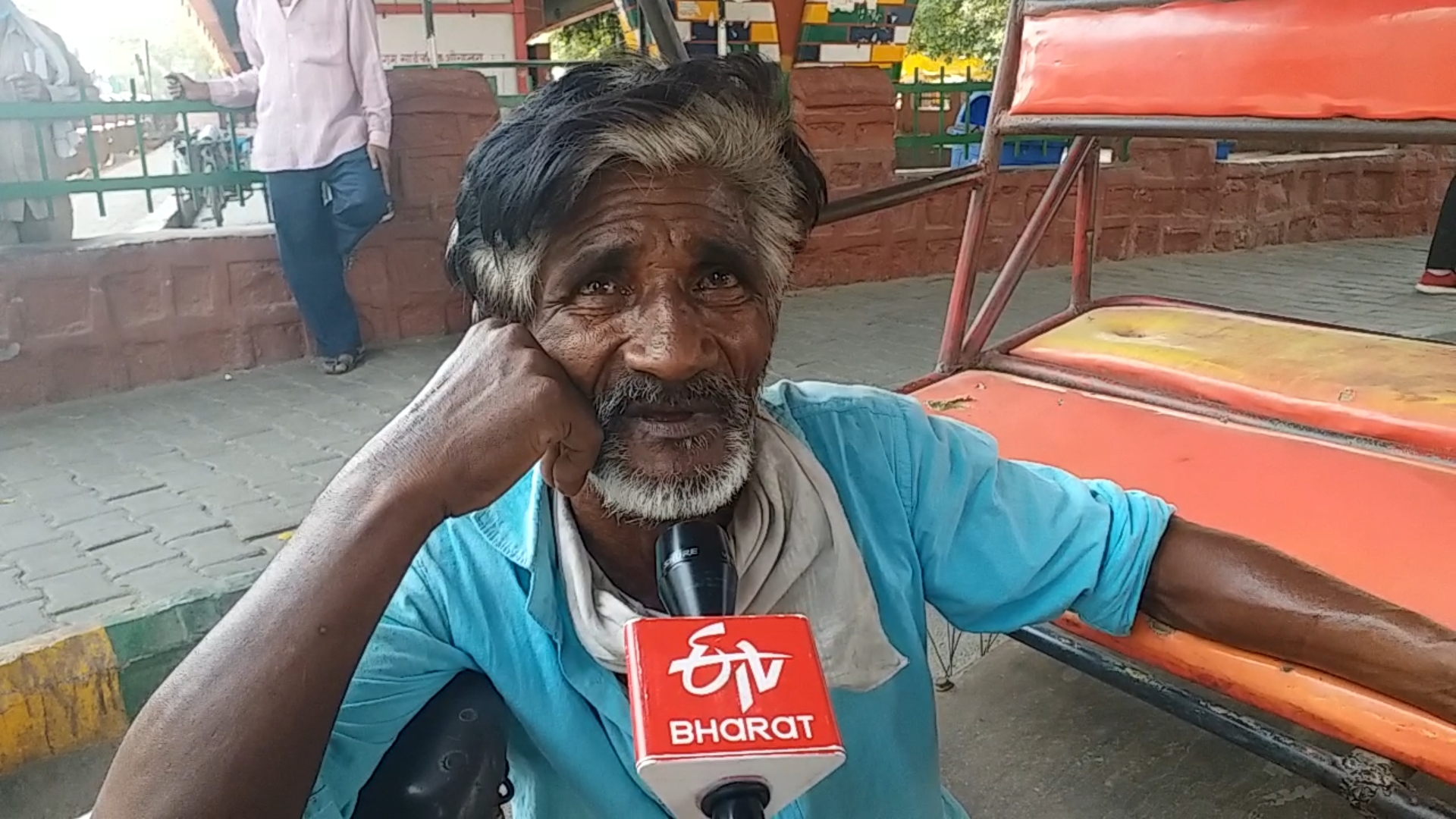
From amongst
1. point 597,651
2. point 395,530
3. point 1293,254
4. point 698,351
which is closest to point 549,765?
point 597,651

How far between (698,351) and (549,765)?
0.45 m

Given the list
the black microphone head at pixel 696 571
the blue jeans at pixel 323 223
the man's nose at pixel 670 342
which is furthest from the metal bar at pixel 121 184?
the black microphone head at pixel 696 571

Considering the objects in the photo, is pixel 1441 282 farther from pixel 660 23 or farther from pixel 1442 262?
pixel 660 23

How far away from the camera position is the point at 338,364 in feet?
16.2

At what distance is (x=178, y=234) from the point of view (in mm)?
4785

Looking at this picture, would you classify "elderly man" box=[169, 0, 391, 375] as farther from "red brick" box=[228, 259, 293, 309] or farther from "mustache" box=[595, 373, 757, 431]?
"mustache" box=[595, 373, 757, 431]

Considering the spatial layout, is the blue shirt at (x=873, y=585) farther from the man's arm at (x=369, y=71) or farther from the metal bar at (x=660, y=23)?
the man's arm at (x=369, y=71)

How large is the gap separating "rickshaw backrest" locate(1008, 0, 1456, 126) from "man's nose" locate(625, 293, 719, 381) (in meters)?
1.52

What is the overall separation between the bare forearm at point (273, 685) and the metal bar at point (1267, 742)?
4.75 feet

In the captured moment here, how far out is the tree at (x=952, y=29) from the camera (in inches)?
591

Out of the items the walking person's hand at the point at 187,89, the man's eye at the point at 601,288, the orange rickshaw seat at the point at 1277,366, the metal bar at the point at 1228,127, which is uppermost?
the walking person's hand at the point at 187,89

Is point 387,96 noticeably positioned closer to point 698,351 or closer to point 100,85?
point 100,85

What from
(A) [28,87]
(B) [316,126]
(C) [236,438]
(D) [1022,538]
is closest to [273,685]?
(D) [1022,538]

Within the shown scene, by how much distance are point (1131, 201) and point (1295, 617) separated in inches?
273
